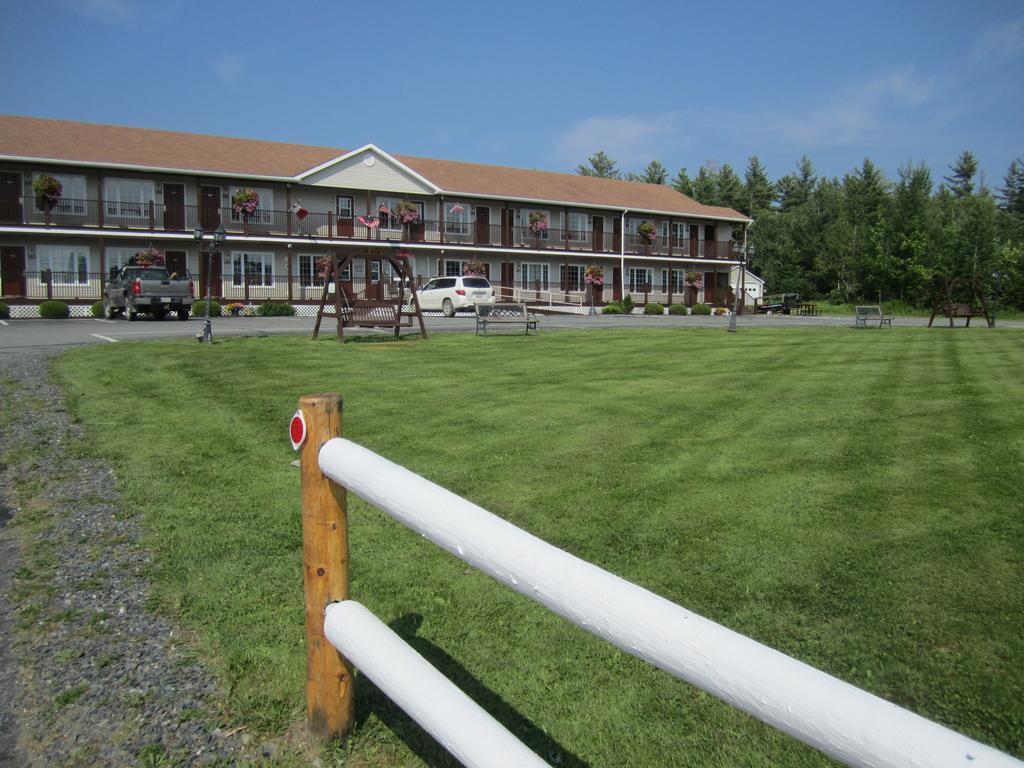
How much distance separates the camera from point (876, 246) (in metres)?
57.2

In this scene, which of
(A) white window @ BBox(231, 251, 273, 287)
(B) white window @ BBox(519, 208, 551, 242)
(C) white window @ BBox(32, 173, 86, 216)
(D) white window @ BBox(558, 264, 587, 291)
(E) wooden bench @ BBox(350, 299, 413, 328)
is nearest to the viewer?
(E) wooden bench @ BBox(350, 299, 413, 328)

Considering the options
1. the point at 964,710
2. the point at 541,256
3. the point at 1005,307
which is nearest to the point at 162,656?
the point at 964,710

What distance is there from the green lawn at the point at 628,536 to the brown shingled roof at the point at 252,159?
3006 cm

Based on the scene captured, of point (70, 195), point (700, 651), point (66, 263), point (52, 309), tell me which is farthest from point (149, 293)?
point (700, 651)

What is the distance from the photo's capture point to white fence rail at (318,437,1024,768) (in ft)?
4.00

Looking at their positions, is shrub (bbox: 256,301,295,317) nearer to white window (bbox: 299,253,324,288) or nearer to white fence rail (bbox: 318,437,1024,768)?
white window (bbox: 299,253,324,288)

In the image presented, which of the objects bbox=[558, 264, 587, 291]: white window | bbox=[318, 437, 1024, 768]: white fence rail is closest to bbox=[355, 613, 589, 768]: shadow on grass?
bbox=[318, 437, 1024, 768]: white fence rail

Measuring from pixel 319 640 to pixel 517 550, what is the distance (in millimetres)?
1117

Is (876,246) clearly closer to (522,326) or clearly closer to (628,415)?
(522,326)

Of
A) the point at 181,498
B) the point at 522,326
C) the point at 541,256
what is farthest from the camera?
the point at 541,256

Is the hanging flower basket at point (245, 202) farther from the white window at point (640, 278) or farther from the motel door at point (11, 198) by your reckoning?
the white window at point (640, 278)

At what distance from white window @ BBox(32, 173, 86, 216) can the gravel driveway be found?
34144 millimetres

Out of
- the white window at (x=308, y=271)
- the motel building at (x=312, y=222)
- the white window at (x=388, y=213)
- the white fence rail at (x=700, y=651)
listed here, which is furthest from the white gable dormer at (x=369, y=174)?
the white fence rail at (x=700, y=651)

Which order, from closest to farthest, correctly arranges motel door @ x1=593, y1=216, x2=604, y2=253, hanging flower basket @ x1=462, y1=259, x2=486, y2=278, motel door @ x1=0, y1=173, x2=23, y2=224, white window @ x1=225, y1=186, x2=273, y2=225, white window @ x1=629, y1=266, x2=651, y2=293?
motel door @ x1=0, y1=173, x2=23, y2=224
white window @ x1=225, y1=186, x2=273, y2=225
hanging flower basket @ x1=462, y1=259, x2=486, y2=278
motel door @ x1=593, y1=216, x2=604, y2=253
white window @ x1=629, y1=266, x2=651, y2=293
